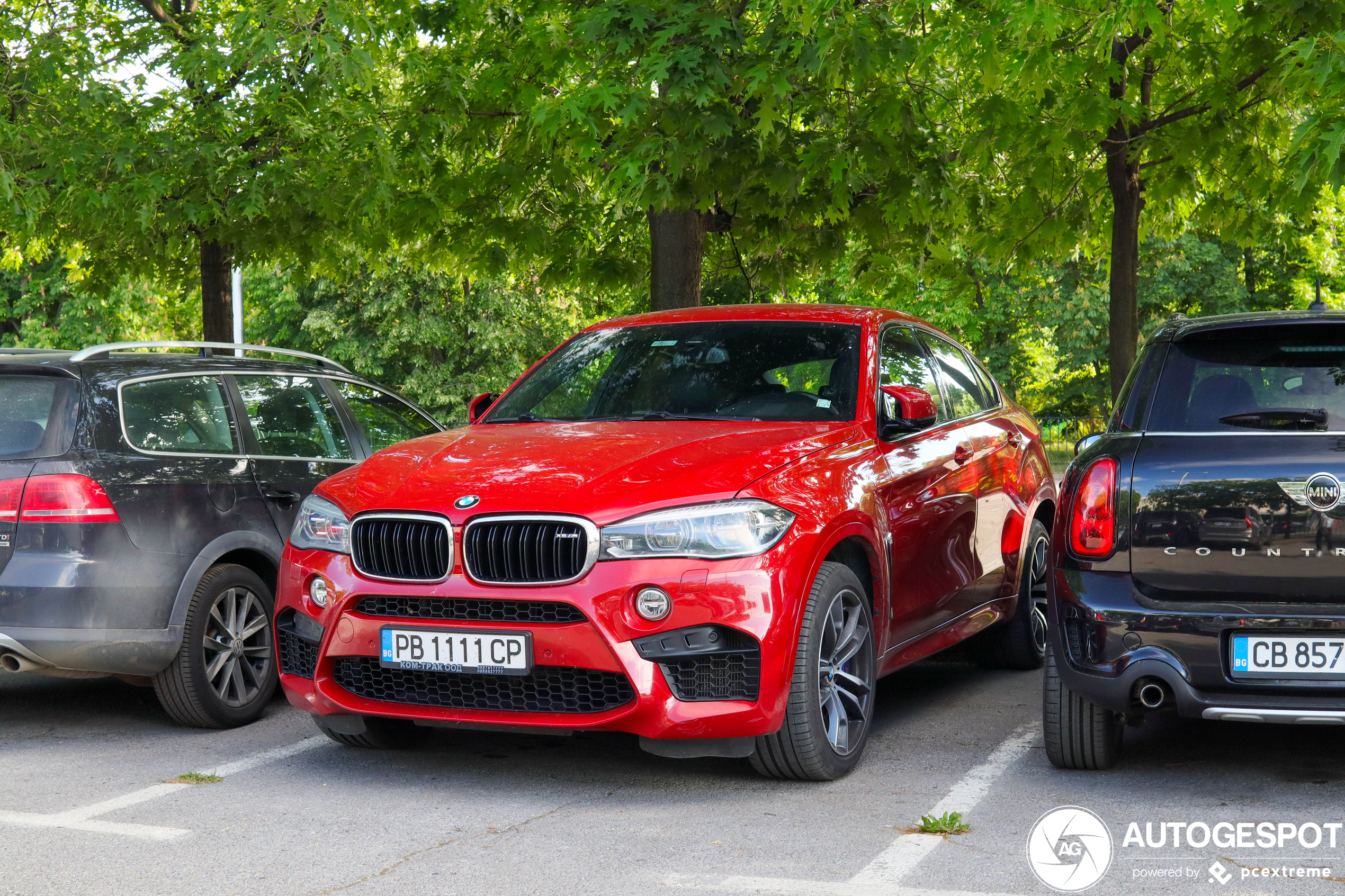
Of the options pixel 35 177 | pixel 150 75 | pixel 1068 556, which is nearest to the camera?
pixel 1068 556

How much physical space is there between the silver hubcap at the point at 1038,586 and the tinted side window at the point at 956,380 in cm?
81

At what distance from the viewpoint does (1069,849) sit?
4.32 meters

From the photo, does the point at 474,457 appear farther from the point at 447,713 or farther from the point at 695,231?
the point at 695,231

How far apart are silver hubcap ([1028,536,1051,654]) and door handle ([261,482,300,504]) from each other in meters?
3.69

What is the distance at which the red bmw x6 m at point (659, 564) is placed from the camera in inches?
184

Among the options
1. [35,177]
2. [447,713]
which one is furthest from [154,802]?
[35,177]

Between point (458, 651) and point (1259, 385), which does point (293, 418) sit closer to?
point (458, 651)

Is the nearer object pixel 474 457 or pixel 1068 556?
pixel 1068 556

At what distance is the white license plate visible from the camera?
4.45 m

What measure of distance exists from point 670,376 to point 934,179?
19.0 ft

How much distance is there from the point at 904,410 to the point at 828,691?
48.9 inches

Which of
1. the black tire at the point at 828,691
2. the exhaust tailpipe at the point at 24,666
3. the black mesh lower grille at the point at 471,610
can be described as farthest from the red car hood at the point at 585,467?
the exhaust tailpipe at the point at 24,666

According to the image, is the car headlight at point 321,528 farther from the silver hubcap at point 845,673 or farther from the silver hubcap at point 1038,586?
the silver hubcap at point 1038,586

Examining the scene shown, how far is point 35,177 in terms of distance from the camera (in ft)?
35.6
